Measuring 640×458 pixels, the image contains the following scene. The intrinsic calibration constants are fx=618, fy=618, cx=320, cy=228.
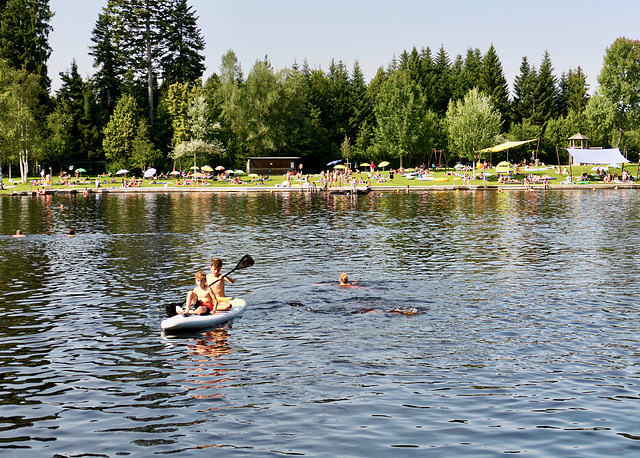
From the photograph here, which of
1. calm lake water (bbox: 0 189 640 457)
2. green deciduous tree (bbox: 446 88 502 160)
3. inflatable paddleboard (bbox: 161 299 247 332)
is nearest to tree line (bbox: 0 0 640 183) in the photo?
green deciduous tree (bbox: 446 88 502 160)

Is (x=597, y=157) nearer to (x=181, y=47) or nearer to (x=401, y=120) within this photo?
(x=401, y=120)

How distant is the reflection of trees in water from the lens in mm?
13422

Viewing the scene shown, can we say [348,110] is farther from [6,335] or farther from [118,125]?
[6,335]

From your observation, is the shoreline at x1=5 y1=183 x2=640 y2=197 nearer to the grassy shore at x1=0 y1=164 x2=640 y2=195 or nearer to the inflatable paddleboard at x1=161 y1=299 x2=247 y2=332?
the grassy shore at x1=0 y1=164 x2=640 y2=195

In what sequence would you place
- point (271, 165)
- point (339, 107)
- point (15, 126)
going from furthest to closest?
1. point (339, 107)
2. point (271, 165)
3. point (15, 126)

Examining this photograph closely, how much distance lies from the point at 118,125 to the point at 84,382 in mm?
87257

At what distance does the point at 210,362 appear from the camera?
589 inches

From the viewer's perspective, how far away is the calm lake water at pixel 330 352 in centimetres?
1104

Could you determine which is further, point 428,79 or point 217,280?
point 428,79

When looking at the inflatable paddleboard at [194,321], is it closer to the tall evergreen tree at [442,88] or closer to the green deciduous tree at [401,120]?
the green deciduous tree at [401,120]

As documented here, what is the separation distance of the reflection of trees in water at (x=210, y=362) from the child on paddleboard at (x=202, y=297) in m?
0.83

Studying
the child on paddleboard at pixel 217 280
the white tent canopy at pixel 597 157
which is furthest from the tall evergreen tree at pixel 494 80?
the child on paddleboard at pixel 217 280

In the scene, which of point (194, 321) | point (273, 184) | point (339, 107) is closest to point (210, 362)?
point (194, 321)

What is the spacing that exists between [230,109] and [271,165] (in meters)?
11.2
